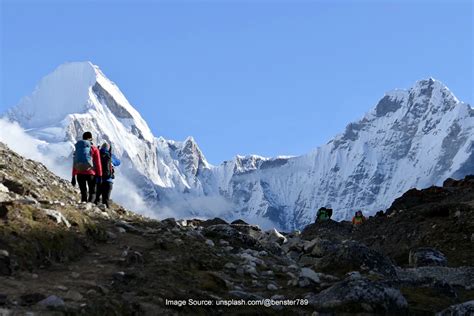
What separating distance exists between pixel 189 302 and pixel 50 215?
363 centimetres

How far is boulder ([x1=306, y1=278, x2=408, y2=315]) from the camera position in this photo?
40.3 ft

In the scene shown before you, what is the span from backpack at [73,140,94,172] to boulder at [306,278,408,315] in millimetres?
9703

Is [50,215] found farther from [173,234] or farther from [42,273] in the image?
[173,234]

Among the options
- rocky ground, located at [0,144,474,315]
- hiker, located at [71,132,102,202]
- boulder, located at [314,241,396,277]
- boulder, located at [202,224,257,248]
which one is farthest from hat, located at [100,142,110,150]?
boulder, located at [314,241,396,277]

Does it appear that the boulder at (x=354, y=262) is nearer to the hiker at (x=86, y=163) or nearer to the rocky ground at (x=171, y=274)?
the rocky ground at (x=171, y=274)

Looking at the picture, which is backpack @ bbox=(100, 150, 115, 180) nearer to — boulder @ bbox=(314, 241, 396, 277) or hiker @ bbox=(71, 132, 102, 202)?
hiker @ bbox=(71, 132, 102, 202)

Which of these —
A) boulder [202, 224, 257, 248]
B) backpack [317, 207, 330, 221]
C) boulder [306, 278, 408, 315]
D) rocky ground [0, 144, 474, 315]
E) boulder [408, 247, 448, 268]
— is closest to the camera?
rocky ground [0, 144, 474, 315]

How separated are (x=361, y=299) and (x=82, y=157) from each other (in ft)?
35.4

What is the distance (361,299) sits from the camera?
12.4m

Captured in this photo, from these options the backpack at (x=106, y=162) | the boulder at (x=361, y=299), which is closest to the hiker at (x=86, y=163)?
the backpack at (x=106, y=162)

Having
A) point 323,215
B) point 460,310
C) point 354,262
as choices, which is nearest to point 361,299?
point 460,310

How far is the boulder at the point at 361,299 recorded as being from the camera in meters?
12.3

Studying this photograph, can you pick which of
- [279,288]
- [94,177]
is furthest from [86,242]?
[94,177]

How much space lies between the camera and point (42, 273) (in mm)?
11195
